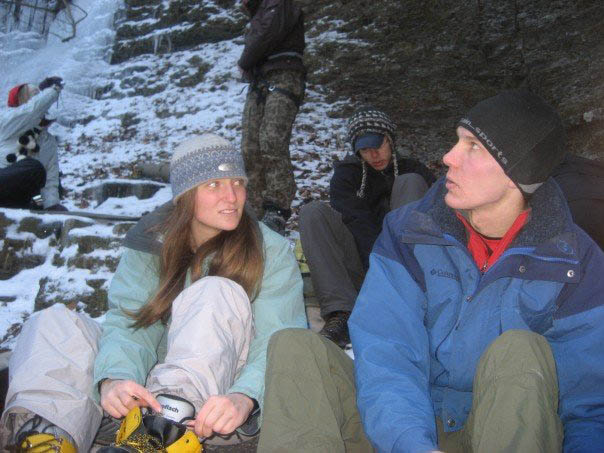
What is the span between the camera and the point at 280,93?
16.2 feet

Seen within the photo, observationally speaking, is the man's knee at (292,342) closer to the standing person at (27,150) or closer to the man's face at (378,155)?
the man's face at (378,155)

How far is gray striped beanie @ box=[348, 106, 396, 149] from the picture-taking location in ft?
12.3

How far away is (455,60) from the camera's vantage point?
8.97 m

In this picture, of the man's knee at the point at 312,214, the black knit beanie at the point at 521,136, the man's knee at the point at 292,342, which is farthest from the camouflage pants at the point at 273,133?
the man's knee at the point at 292,342

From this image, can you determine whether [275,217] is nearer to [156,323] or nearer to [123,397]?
[156,323]

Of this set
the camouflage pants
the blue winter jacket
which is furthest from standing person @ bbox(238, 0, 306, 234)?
the blue winter jacket

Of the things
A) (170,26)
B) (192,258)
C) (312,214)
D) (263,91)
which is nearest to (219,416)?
(192,258)

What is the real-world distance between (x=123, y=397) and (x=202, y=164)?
3.50ft

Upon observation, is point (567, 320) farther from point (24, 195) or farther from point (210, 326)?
point (24, 195)

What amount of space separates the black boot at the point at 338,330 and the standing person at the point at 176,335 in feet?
2.53

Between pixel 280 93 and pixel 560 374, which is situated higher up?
pixel 280 93

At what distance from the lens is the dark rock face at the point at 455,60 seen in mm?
7562

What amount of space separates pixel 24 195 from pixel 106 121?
213 inches

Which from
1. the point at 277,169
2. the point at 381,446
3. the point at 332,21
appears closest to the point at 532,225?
the point at 381,446
